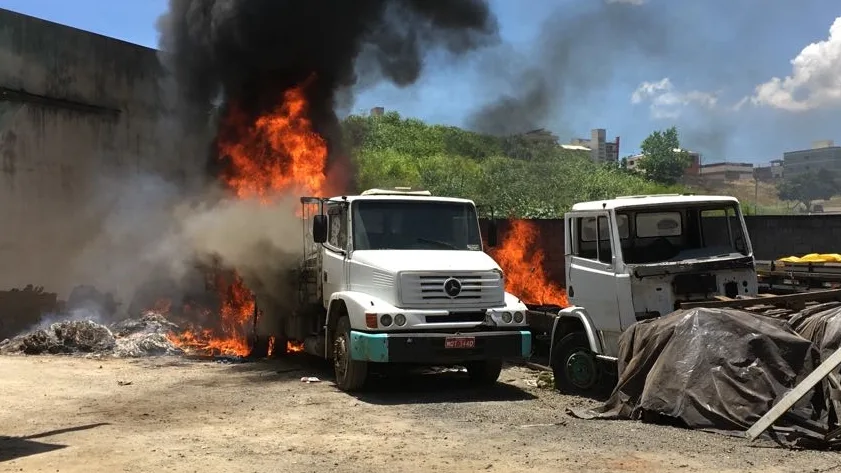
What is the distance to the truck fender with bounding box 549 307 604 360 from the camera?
8.83 metres

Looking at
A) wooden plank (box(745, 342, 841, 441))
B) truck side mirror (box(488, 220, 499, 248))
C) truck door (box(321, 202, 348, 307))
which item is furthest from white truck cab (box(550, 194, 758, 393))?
truck door (box(321, 202, 348, 307))

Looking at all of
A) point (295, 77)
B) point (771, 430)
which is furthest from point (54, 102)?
point (771, 430)

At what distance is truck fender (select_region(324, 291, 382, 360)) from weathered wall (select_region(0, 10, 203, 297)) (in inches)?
327

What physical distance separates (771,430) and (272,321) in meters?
8.82

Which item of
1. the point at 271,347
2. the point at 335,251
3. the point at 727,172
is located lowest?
the point at 271,347

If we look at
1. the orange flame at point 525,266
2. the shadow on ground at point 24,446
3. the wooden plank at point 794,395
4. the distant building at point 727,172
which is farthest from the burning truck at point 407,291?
the distant building at point 727,172

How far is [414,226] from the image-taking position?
1015cm

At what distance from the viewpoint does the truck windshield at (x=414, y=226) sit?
9.99 meters

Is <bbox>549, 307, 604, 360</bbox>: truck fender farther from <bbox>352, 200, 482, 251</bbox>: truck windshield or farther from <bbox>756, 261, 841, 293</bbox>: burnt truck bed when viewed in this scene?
<bbox>756, 261, 841, 293</bbox>: burnt truck bed

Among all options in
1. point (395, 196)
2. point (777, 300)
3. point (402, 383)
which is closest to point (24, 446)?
point (402, 383)

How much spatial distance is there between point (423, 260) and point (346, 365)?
67.7 inches

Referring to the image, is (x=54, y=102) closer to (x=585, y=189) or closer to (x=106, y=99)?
(x=106, y=99)

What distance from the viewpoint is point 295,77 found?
1577 cm

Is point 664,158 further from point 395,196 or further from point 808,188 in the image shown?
point 395,196
